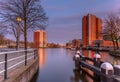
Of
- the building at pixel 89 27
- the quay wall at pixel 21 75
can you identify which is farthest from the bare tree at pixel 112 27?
the building at pixel 89 27

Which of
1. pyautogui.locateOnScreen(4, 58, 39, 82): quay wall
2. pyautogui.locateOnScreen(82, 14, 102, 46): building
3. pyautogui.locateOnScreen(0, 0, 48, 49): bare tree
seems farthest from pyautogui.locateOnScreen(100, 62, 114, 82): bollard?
pyautogui.locateOnScreen(82, 14, 102, 46): building

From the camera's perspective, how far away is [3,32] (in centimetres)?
3778

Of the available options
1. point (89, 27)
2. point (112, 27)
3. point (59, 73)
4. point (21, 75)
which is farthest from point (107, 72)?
point (89, 27)

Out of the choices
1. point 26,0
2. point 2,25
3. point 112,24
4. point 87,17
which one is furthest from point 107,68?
point 87,17

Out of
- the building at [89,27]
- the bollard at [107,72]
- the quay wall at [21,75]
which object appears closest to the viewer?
the bollard at [107,72]

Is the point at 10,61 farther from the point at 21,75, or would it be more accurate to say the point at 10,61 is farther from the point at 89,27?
the point at 89,27

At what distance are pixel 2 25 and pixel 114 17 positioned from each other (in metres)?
39.8

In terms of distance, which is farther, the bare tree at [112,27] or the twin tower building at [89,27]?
the twin tower building at [89,27]

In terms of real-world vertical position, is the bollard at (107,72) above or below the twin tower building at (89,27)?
below

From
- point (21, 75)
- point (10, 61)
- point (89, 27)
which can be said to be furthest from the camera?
point (89, 27)

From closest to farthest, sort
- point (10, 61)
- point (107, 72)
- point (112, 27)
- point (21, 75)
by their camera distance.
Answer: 1. point (107, 72)
2. point (21, 75)
3. point (10, 61)
4. point (112, 27)

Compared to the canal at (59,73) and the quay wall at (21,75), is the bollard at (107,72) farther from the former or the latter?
the canal at (59,73)

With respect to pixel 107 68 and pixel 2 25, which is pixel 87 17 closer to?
pixel 2 25

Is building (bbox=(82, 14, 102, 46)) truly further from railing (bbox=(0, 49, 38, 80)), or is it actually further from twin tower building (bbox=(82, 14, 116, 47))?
railing (bbox=(0, 49, 38, 80))
